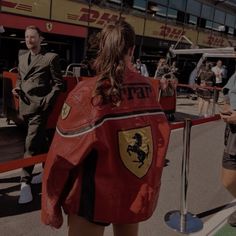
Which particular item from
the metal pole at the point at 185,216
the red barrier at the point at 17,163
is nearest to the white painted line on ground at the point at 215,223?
the metal pole at the point at 185,216

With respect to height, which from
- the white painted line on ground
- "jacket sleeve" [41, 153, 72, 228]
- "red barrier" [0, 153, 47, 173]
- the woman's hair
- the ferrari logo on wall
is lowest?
the white painted line on ground

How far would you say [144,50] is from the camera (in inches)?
742

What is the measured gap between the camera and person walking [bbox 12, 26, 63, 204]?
398 centimetres

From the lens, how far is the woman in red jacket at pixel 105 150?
1.75 m

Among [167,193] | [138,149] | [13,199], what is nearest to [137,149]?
[138,149]

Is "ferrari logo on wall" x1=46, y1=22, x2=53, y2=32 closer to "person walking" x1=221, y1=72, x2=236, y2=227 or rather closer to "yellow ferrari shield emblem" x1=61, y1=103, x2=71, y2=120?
"person walking" x1=221, y1=72, x2=236, y2=227

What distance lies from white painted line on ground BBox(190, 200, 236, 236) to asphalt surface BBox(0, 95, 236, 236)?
6 cm

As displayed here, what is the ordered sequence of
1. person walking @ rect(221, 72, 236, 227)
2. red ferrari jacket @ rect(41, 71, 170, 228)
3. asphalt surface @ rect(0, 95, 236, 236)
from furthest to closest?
asphalt surface @ rect(0, 95, 236, 236), person walking @ rect(221, 72, 236, 227), red ferrari jacket @ rect(41, 71, 170, 228)

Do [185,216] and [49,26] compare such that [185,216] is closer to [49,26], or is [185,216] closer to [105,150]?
[105,150]

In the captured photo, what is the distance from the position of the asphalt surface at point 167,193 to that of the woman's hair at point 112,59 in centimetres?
208

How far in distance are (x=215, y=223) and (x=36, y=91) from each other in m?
2.32

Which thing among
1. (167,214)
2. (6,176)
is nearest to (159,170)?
(167,214)

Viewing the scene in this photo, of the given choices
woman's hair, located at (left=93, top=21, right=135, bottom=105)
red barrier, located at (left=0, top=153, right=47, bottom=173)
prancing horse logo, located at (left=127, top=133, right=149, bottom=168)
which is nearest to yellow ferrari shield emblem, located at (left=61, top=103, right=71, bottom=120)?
woman's hair, located at (left=93, top=21, right=135, bottom=105)

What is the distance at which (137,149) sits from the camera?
1.86m
